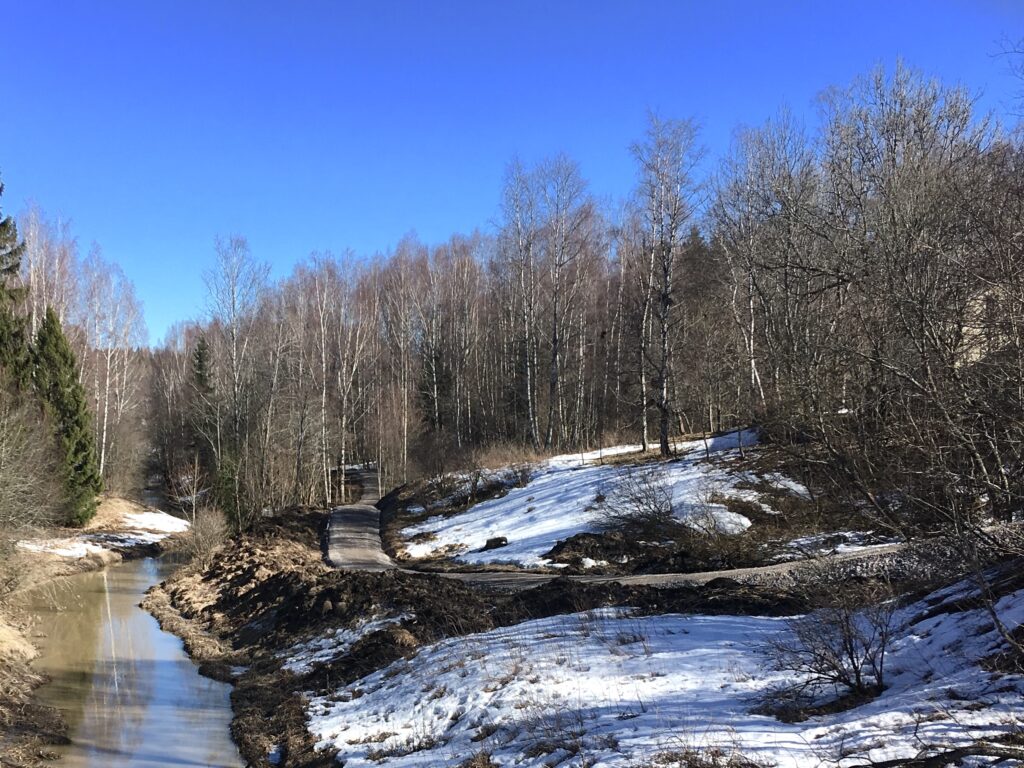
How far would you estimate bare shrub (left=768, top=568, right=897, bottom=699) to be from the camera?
5441 mm

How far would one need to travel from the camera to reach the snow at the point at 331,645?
1213 centimetres

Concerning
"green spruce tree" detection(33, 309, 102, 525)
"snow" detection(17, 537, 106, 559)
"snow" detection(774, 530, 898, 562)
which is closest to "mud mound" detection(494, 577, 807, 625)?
"snow" detection(774, 530, 898, 562)

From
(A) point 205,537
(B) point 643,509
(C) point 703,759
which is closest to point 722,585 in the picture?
(C) point 703,759

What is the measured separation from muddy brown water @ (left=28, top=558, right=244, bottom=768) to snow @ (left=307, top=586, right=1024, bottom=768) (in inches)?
75.4

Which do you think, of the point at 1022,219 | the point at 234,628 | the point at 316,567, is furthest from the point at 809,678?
the point at 316,567

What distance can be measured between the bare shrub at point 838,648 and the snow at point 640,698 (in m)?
0.17

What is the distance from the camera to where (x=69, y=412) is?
110 ft

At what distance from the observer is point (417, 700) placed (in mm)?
8438

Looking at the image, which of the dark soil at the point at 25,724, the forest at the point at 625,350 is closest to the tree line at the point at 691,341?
the forest at the point at 625,350

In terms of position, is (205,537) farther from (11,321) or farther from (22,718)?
(11,321)

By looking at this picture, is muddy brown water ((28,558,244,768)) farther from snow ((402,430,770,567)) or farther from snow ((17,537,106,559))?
snow ((402,430,770,567))

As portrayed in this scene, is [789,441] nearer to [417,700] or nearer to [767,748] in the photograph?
[767,748]

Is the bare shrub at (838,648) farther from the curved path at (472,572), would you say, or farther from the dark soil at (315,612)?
the dark soil at (315,612)

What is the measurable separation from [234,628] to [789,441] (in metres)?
14.5
